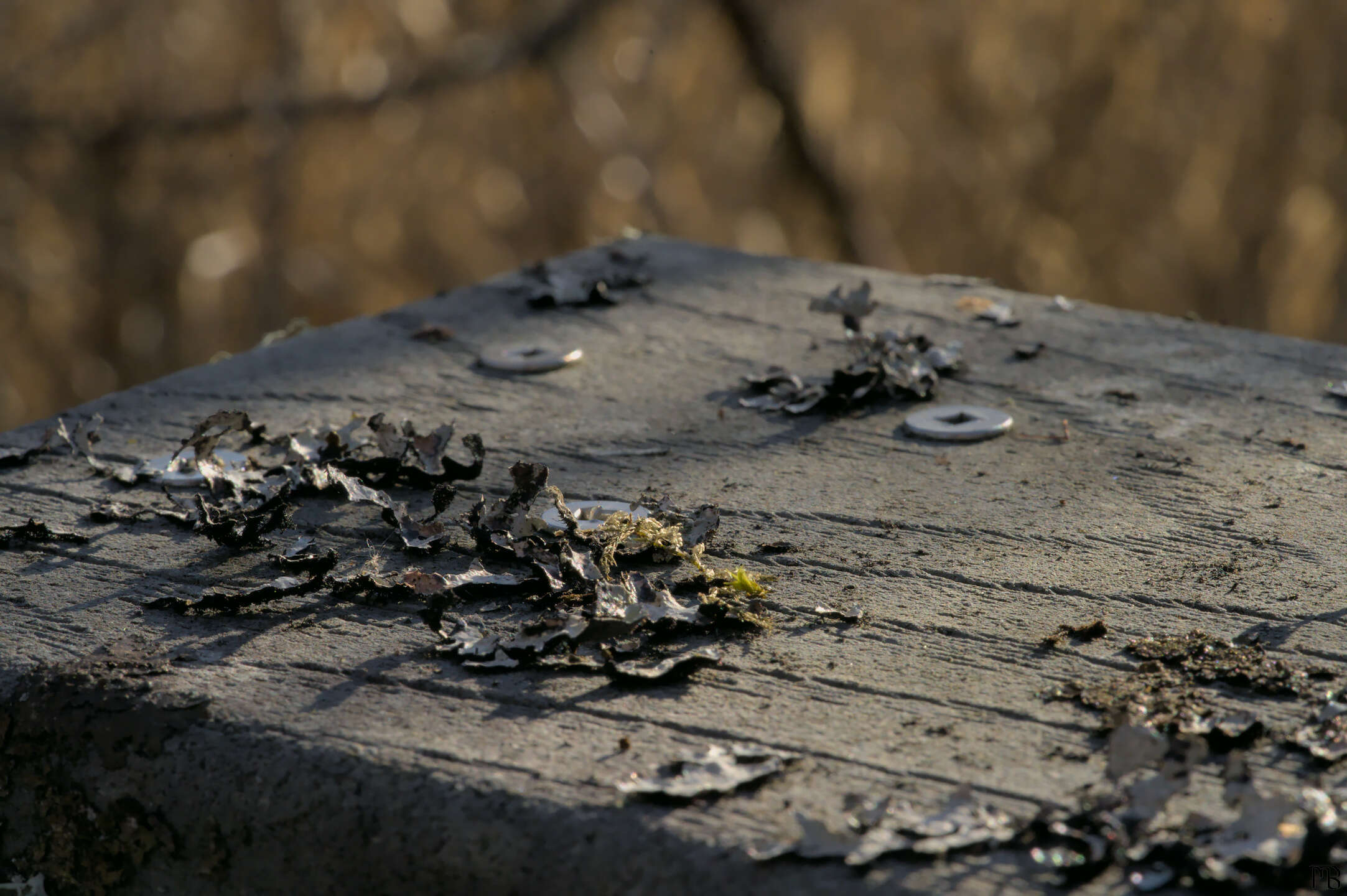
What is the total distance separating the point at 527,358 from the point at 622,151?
265cm

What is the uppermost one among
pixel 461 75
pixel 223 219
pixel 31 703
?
pixel 461 75

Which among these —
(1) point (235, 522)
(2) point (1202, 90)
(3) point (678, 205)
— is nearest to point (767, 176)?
(3) point (678, 205)

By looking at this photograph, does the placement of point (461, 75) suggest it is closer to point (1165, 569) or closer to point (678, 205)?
point (678, 205)

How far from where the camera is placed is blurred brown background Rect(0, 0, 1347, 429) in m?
3.84

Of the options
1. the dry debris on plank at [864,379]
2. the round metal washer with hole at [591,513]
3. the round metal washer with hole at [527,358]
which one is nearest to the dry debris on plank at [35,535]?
the round metal washer with hole at [591,513]

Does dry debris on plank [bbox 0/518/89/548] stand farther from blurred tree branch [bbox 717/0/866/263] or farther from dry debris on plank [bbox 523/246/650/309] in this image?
blurred tree branch [bbox 717/0/866/263]

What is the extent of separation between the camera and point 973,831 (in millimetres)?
878

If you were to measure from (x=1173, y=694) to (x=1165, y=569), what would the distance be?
255mm

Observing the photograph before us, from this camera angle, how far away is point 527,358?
195cm

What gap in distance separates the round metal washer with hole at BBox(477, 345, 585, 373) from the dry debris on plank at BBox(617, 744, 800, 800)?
39.5 inches

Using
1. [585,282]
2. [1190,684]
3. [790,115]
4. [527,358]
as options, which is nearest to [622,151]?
[790,115]

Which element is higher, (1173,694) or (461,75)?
(461,75)

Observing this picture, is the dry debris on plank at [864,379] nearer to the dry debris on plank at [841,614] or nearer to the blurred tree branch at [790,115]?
the dry debris on plank at [841,614]

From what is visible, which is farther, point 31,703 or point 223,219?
point 223,219
